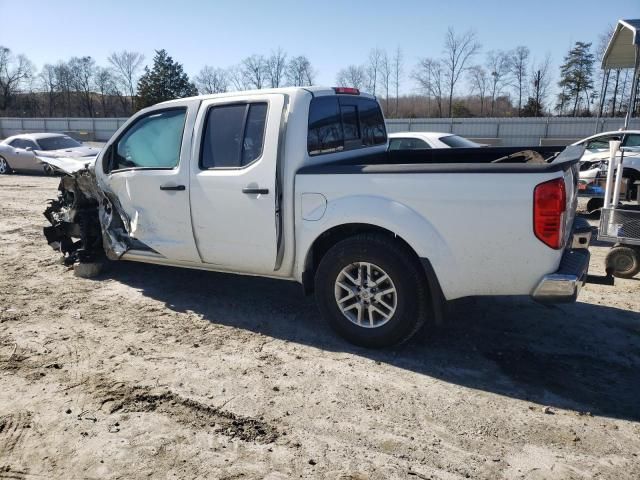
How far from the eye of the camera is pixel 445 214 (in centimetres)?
356

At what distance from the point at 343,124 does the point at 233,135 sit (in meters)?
1.09

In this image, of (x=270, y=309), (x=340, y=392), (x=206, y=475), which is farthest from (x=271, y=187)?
(x=206, y=475)

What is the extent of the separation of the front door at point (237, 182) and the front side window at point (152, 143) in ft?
1.04

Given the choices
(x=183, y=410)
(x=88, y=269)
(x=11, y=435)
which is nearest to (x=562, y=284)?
(x=183, y=410)

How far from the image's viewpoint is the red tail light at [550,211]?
3.27m

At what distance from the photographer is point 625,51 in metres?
11.7

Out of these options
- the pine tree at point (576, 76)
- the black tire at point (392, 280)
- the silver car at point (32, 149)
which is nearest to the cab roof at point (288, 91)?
the black tire at point (392, 280)

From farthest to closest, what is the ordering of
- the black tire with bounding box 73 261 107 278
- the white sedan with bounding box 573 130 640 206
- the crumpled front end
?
the white sedan with bounding box 573 130 640 206
the black tire with bounding box 73 261 107 278
the crumpled front end

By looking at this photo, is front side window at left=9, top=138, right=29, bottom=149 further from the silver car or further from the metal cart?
the metal cart

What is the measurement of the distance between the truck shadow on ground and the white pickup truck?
43 centimetres

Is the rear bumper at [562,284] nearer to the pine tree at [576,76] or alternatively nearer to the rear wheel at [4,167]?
the rear wheel at [4,167]

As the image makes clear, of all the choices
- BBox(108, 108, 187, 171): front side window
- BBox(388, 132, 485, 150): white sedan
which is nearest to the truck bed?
BBox(108, 108, 187, 171): front side window

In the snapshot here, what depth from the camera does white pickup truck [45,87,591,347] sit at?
11.3ft

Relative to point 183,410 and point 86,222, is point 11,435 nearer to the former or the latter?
point 183,410
